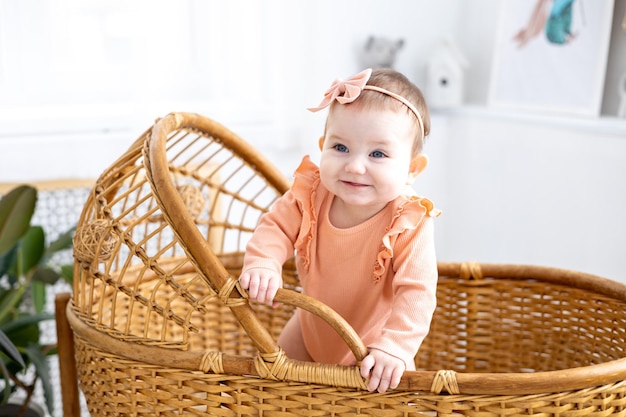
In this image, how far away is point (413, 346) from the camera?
3.34 ft

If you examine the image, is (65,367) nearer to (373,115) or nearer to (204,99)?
(373,115)

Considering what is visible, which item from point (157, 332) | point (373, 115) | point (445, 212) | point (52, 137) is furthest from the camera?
point (445, 212)

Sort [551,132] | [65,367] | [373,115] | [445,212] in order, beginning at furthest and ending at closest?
[445,212] < [551,132] < [65,367] < [373,115]

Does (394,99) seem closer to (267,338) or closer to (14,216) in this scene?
(267,338)

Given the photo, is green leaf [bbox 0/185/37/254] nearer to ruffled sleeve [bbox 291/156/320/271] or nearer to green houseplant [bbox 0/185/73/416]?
green houseplant [bbox 0/185/73/416]

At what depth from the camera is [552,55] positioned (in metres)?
2.06

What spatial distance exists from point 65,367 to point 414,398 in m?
0.70

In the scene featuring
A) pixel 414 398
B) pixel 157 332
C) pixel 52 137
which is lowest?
pixel 157 332

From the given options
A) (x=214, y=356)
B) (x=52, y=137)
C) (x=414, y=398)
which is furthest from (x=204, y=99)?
(x=414, y=398)

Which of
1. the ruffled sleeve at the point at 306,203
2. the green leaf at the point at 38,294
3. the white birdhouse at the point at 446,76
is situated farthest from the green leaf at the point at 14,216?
the white birdhouse at the point at 446,76

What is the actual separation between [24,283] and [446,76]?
143cm

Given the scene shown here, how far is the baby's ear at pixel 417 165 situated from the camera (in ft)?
3.89

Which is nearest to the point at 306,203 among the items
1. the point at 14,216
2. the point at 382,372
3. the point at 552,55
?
the point at 382,372

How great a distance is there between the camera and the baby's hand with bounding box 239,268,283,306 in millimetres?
1030
